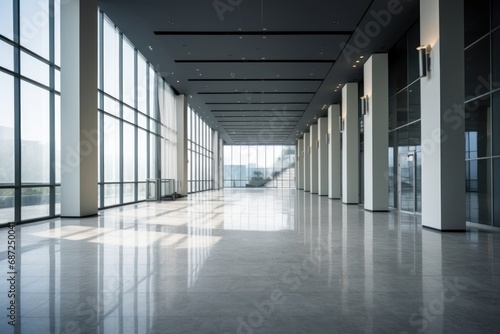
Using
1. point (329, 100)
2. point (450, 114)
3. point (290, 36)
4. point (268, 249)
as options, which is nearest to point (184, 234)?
point (268, 249)

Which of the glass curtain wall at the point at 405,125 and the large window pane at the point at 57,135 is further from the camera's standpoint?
the glass curtain wall at the point at 405,125

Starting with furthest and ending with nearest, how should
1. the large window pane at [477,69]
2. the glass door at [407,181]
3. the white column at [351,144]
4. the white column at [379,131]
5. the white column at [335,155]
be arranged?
1. the white column at [335,155]
2. the white column at [351,144]
3. the white column at [379,131]
4. the glass door at [407,181]
5. the large window pane at [477,69]

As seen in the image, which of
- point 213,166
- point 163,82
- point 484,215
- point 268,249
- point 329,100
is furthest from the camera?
point 213,166

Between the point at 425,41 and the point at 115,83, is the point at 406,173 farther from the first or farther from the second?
the point at 115,83

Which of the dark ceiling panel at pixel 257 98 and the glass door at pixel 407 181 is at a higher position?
the dark ceiling panel at pixel 257 98

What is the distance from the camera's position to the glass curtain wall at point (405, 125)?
48.1ft

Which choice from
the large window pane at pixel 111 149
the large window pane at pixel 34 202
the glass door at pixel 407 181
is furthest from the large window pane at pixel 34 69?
the glass door at pixel 407 181

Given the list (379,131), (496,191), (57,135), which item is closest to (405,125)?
(379,131)

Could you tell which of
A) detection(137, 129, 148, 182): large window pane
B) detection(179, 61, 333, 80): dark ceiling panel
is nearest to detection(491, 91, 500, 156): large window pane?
detection(179, 61, 333, 80): dark ceiling panel

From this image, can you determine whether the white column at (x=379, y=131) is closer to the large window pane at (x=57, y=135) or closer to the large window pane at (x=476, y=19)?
the large window pane at (x=476, y=19)

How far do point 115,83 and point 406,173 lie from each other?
43.1 ft

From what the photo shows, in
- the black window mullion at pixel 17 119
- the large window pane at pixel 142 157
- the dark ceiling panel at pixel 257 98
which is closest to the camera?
the black window mullion at pixel 17 119

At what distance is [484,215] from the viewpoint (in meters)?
10.9

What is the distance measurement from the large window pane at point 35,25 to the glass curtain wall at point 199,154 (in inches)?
784
